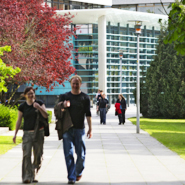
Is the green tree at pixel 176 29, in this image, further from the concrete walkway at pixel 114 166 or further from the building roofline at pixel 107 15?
the building roofline at pixel 107 15

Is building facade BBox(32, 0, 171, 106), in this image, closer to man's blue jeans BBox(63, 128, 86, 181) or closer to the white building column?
the white building column

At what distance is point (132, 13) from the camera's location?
197 feet

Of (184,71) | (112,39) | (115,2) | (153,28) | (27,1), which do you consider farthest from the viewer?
(115,2)

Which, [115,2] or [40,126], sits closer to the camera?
[40,126]

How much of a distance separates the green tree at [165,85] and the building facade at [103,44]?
679 inches

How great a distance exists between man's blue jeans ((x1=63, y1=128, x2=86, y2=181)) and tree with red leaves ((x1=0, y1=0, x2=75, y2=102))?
14496mm

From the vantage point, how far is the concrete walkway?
27.6 feet

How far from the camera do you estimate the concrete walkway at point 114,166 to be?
841cm

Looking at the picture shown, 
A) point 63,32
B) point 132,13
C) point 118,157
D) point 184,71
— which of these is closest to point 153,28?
point 132,13

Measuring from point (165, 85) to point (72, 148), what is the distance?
30.6 meters

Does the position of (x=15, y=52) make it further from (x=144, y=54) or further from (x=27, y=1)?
(x=144, y=54)

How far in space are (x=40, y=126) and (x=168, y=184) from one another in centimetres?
251

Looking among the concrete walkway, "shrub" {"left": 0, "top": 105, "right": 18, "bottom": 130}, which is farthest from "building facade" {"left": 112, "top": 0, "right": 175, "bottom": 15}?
the concrete walkway

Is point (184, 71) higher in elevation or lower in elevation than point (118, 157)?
higher
